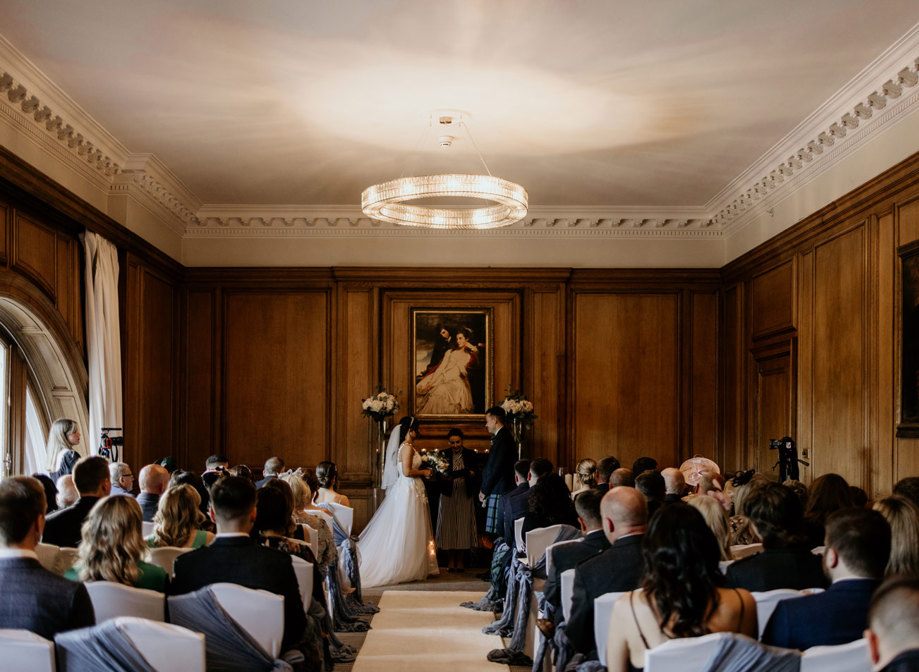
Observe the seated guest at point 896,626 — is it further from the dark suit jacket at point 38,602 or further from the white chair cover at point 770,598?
the dark suit jacket at point 38,602

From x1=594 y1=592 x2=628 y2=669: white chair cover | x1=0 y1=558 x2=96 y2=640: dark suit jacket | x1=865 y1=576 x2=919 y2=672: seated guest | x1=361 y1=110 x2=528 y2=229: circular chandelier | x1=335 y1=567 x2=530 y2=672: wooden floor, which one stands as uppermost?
x1=361 y1=110 x2=528 y2=229: circular chandelier

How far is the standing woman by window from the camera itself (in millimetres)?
7713

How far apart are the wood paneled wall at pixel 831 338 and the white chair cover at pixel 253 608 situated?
555 centimetres

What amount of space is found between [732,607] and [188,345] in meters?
10.5

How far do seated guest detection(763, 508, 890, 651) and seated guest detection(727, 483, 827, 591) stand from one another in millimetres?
633

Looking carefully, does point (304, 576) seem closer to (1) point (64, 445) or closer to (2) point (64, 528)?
(2) point (64, 528)

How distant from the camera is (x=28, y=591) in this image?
3.12 metres

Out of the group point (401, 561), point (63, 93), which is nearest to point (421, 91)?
point (63, 93)

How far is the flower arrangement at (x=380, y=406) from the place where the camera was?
38.0 feet

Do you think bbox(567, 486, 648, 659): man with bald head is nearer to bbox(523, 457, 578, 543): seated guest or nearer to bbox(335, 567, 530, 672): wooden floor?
bbox(523, 457, 578, 543): seated guest

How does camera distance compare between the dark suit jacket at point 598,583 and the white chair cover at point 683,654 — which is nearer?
the white chair cover at point 683,654

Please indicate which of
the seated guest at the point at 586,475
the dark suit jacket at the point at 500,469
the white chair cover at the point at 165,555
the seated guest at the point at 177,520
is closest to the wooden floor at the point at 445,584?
the dark suit jacket at the point at 500,469

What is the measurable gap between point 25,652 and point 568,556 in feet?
9.18

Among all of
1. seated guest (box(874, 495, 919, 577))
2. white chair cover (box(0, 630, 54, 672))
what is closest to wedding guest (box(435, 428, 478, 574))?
seated guest (box(874, 495, 919, 577))
